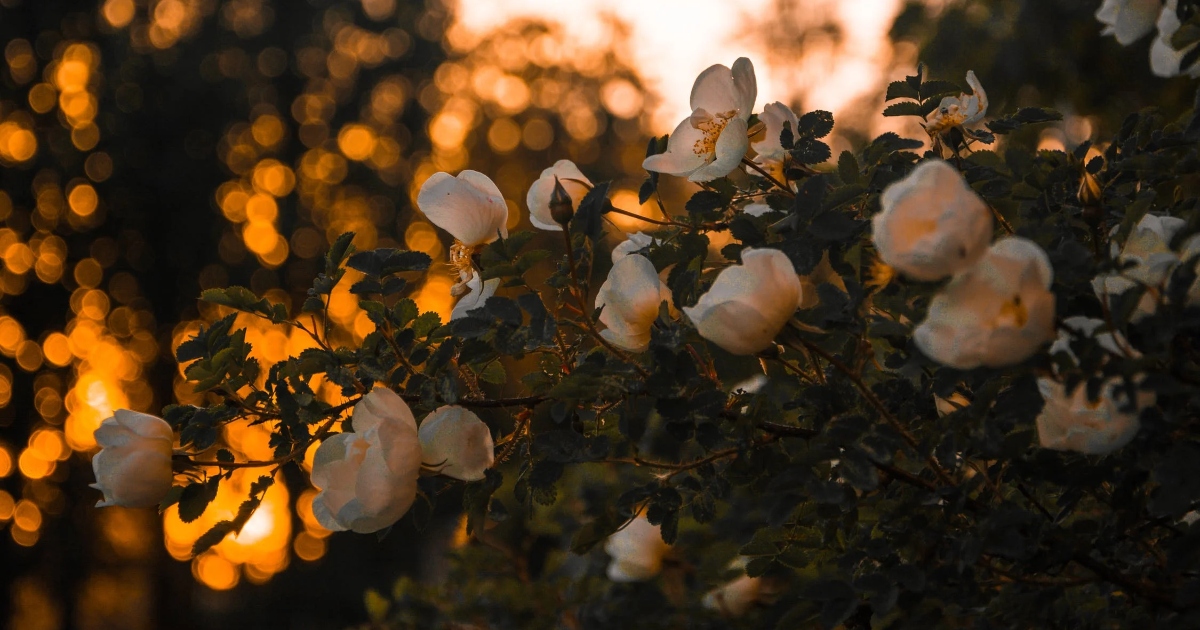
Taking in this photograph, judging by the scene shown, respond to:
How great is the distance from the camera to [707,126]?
3.33 feet

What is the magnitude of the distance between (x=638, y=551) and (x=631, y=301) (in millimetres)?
958

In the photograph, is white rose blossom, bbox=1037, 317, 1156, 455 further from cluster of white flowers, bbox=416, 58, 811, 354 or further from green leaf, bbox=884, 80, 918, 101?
green leaf, bbox=884, 80, 918, 101

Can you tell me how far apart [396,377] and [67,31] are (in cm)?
871

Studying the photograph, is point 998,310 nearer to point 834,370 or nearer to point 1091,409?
point 1091,409

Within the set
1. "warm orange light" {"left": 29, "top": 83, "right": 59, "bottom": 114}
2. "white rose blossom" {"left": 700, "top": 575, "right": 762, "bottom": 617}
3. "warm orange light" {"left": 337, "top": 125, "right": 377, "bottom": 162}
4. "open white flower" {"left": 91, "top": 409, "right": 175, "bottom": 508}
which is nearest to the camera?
"open white flower" {"left": 91, "top": 409, "right": 175, "bottom": 508}

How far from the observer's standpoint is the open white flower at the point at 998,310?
2.04 feet

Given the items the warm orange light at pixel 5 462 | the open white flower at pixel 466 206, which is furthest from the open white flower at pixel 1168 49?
the warm orange light at pixel 5 462

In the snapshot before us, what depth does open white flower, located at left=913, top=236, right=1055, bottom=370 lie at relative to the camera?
2.04ft

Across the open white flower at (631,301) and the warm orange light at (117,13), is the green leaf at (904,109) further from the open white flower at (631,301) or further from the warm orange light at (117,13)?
the warm orange light at (117,13)

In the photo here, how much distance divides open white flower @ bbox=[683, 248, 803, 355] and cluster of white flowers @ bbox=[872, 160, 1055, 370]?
0.15 meters

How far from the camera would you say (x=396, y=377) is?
98 cm

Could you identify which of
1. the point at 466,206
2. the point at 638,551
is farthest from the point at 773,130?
the point at 638,551

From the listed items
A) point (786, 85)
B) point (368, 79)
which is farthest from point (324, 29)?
point (786, 85)

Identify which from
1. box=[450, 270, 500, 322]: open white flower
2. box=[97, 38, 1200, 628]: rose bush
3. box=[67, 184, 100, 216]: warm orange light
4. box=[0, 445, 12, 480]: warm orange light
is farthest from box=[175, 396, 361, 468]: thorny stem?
box=[67, 184, 100, 216]: warm orange light
